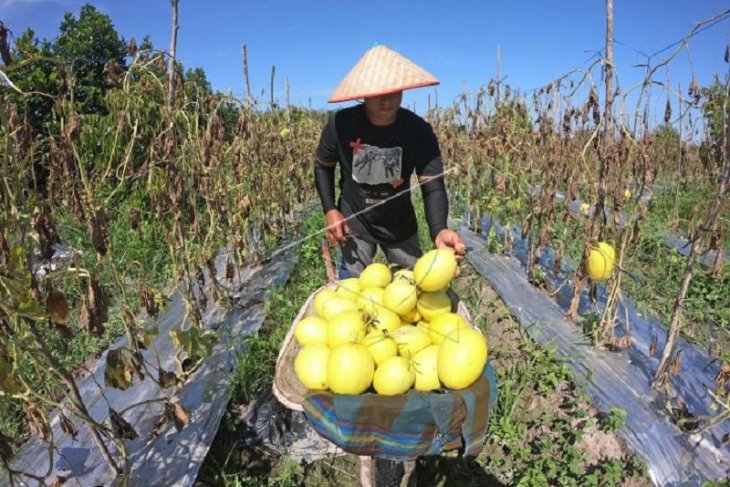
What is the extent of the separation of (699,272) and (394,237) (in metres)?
3.52

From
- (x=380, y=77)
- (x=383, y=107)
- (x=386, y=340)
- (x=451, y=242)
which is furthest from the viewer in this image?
(x=383, y=107)

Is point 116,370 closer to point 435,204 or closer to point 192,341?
point 192,341

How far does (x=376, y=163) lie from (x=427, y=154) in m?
0.26

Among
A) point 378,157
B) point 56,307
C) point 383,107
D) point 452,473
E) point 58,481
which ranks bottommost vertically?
point 452,473

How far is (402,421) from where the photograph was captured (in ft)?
4.25

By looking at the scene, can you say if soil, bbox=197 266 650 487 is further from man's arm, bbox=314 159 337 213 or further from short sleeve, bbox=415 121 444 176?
short sleeve, bbox=415 121 444 176

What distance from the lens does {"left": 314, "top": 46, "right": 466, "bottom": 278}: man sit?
2.20 meters

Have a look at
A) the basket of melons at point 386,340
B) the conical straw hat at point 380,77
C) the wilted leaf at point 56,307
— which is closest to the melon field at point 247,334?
the wilted leaf at point 56,307

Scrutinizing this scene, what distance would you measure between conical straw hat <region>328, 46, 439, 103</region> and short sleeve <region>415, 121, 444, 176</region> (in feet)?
1.02

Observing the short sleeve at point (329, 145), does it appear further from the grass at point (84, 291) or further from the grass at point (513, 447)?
the grass at point (513, 447)

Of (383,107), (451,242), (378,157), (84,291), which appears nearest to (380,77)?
(383,107)

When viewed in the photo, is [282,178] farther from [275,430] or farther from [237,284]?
[275,430]

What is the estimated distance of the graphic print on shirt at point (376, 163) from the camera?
2.47 meters

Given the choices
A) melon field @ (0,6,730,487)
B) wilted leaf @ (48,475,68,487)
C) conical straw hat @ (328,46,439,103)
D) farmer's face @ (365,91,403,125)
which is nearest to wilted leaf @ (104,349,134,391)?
melon field @ (0,6,730,487)
